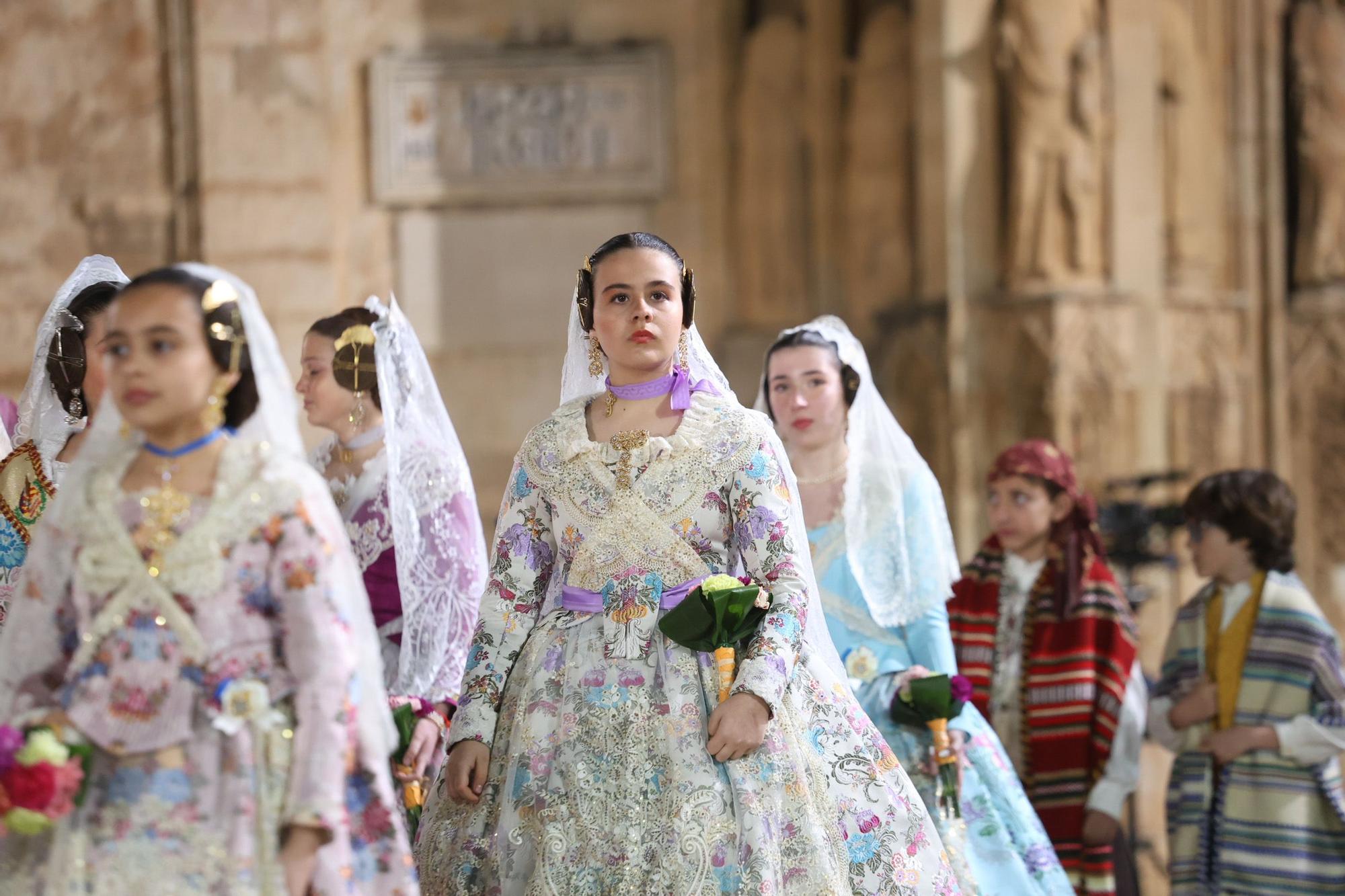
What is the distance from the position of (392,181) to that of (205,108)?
1008mm

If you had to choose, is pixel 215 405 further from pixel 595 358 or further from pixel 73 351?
pixel 73 351

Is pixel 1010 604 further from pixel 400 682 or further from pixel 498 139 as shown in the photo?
pixel 498 139

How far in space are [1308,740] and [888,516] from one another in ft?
4.75

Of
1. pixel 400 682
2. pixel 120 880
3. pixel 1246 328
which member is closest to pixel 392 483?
pixel 400 682

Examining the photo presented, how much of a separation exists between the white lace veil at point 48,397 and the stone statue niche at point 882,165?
4835 millimetres

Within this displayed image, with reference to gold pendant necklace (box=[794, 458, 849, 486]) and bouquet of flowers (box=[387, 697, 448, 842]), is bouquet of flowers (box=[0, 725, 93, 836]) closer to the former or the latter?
bouquet of flowers (box=[387, 697, 448, 842])

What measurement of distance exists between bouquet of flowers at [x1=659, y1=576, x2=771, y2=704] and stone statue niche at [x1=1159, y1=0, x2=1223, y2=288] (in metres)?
5.47

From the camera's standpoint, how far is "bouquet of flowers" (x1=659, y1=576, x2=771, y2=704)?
2896mm

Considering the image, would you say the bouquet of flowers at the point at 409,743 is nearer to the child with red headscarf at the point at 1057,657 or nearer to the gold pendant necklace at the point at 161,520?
the gold pendant necklace at the point at 161,520

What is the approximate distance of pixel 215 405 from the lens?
237 centimetres

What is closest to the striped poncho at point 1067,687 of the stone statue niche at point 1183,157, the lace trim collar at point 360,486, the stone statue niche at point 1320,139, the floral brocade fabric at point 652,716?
the floral brocade fabric at point 652,716

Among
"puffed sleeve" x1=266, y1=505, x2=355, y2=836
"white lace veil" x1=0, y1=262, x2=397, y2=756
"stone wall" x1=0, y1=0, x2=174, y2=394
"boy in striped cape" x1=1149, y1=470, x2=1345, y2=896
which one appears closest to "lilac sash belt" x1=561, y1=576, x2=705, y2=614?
"white lace veil" x1=0, y1=262, x2=397, y2=756

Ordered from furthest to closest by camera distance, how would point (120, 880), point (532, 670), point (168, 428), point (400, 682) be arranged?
point (400, 682)
point (532, 670)
point (168, 428)
point (120, 880)

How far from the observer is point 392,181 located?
7973mm
